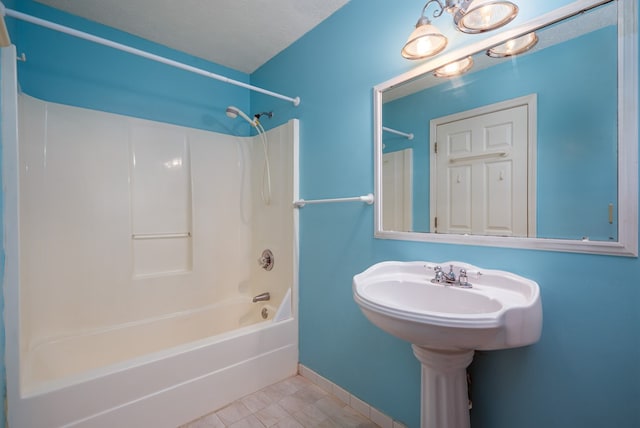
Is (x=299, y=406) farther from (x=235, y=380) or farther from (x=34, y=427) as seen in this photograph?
(x=34, y=427)

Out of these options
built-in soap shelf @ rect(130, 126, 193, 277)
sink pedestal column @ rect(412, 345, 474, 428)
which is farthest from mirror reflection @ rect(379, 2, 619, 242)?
built-in soap shelf @ rect(130, 126, 193, 277)

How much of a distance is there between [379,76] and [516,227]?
3.15ft

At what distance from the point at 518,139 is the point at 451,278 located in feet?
1.87

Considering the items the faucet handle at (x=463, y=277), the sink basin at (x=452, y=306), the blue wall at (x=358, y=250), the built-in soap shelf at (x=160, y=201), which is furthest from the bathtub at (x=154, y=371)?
the faucet handle at (x=463, y=277)

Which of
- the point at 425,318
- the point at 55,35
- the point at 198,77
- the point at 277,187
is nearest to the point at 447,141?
the point at 425,318

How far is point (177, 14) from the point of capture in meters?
1.70

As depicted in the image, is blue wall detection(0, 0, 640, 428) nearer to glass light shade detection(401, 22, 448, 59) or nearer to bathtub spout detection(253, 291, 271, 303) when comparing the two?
glass light shade detection(401, 22, 448, 59)

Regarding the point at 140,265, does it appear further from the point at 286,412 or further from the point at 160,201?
the point at 286,412

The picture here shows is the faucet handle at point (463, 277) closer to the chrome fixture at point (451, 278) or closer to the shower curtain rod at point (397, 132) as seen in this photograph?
the chrome fixture at point (451, 278)

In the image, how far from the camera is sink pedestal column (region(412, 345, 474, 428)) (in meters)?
0.97

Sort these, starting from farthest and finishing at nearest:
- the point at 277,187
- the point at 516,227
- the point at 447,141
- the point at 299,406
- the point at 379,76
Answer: the point at 277,187 → the point at 299,406 → the point at 379,76 → the point at 447,141 → the point at 516,227

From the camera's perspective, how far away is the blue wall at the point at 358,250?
85 centimetres

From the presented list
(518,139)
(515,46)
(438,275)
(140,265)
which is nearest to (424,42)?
(515,46)

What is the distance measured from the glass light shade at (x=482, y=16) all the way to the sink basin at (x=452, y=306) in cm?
88
